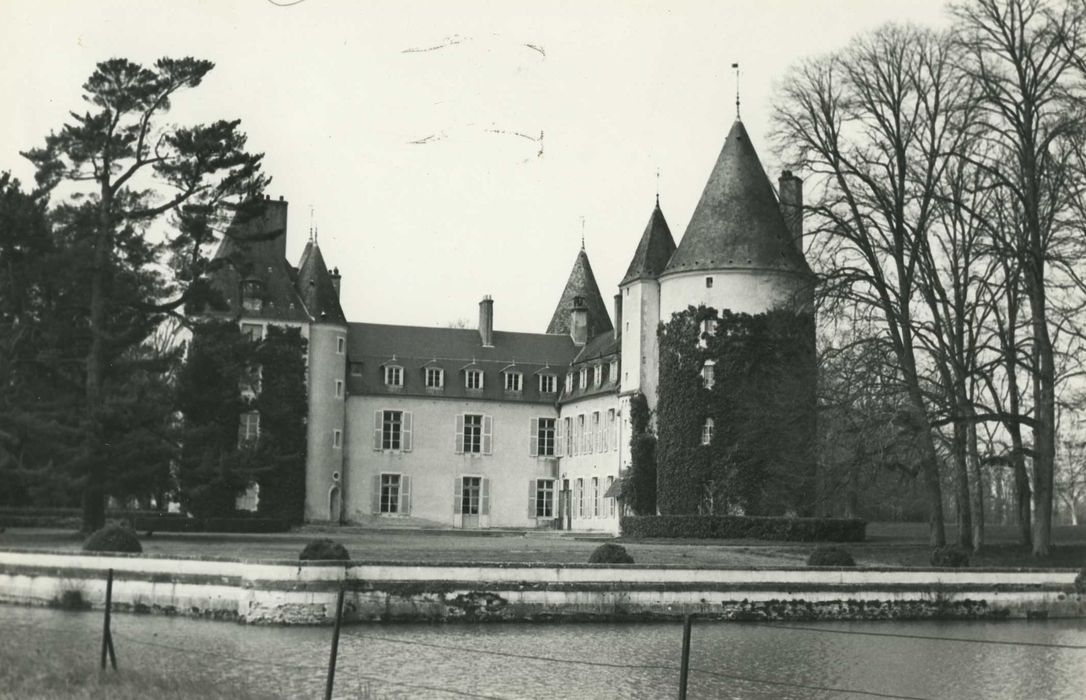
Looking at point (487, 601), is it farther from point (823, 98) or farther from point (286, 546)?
point (823, 98)

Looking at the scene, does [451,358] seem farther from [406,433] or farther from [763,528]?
[763,528]

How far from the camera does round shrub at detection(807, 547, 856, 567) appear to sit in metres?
24.5

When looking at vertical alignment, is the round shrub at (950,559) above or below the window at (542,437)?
below

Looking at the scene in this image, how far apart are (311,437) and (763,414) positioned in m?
18.2

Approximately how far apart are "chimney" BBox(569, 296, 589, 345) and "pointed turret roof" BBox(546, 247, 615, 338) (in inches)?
23.3

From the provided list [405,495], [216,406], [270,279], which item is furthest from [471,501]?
[216,406]

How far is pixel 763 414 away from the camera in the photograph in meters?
40.0

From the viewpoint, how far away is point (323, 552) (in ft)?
68.2

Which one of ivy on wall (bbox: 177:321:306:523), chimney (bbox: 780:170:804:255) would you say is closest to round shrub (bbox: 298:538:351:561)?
ivy on wall (bbox: 177:321:306:523)

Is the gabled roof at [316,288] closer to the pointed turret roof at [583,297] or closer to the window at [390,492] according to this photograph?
the window at [390,492]

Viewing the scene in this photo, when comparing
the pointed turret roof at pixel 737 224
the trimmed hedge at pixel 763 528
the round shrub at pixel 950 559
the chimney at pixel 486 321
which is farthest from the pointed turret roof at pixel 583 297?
the round shrub at pixel 950 559

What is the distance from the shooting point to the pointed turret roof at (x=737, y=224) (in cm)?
4256

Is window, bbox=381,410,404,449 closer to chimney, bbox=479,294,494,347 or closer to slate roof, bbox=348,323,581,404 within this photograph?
slate roof, bbox=348,323,581,404

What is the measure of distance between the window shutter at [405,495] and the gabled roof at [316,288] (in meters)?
6.81
